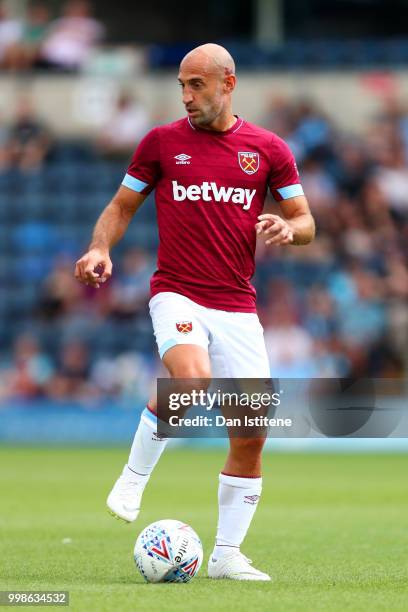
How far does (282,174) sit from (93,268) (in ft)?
3.82

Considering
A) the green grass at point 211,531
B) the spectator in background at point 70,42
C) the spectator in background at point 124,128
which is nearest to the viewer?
the green grass at point 211,531

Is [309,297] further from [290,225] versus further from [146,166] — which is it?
A: [290,225]

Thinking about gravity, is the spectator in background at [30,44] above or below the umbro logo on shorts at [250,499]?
above

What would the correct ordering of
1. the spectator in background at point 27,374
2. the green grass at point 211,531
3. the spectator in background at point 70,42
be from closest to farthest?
the green grass at point 211,531
the spectator in background at point 27,374
the spectator in background at point 70,42

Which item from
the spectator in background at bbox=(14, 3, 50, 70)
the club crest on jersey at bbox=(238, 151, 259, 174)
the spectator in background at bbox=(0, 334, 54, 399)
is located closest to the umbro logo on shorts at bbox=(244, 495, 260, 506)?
the club crest on jersey at bbox=(238, 151, 259, 174)

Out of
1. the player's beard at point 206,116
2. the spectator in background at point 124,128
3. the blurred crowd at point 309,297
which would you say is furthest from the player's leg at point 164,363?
the spectator in background at point 124,128

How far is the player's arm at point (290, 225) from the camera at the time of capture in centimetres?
676

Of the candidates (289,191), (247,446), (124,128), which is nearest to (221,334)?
(247,446)

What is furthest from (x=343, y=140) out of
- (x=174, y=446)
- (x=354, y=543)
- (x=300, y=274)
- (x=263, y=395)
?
(x=263, y=395)

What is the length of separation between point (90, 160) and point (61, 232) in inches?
68.0

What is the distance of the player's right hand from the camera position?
698 centimetres

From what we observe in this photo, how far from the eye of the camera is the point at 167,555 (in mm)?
6926

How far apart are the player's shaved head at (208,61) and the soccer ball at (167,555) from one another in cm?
→ 234

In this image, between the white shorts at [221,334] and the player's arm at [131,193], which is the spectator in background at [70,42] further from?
the white shorts at [221,334]
